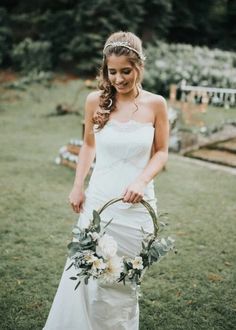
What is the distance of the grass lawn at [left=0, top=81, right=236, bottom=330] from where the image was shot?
3.91m

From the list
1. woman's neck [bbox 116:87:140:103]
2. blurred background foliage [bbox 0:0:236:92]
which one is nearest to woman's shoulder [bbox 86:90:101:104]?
woman's neck [bbox 116:87:140:103]

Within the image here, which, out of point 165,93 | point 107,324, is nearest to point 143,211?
point 107,324

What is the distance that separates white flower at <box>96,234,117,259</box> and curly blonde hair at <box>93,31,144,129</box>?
2.46ft

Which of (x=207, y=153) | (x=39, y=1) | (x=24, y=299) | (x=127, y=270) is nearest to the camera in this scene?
(x=127, y=270)

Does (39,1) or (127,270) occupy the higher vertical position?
(39,1)

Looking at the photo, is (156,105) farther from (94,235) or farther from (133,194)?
(94,235)

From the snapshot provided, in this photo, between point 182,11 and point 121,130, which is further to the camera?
point 182,11

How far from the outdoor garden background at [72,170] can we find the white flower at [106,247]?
1.44 m

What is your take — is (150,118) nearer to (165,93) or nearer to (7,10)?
(165,93)

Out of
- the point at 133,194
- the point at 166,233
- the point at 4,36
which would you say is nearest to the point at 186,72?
the point at 4,36

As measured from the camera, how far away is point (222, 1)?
27.7 m

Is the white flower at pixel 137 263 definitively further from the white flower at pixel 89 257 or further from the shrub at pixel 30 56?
the shrub at pixel 30 56

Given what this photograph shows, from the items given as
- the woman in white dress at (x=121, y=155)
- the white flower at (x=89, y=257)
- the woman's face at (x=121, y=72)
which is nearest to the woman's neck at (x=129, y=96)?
the woman in white dress at (x=121, y=155)

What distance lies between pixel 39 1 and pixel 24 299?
22.1m
